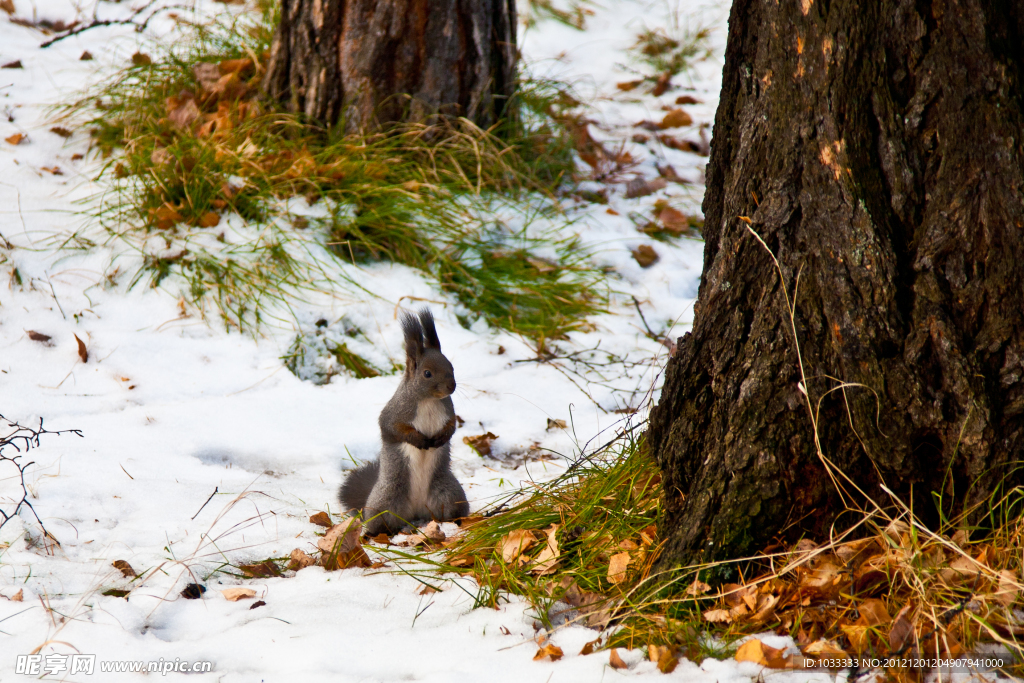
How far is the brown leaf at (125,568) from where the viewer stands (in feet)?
7.54

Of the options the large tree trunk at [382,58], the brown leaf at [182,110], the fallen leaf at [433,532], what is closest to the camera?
the fallen leaf at [433,532]

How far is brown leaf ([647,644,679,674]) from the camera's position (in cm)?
185

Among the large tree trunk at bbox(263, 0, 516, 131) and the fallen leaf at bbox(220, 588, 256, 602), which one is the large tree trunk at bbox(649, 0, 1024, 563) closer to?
the fallen leaf at bbox(220, 588, 256, 602)

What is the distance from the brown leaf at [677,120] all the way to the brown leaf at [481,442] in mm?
3899

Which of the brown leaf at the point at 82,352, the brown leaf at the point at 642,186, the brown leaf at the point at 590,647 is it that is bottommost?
the brown leaf at the point at 82,352

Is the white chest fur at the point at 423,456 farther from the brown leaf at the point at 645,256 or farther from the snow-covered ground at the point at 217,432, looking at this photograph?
the brown leaf at the point at 645,256

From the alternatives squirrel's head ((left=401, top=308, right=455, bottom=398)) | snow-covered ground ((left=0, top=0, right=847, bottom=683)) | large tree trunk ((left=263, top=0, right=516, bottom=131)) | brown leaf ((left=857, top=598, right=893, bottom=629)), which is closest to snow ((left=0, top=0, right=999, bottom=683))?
snow-covered ground ((left=0, top=0, right=847, bottom=683))

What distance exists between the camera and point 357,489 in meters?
2.91

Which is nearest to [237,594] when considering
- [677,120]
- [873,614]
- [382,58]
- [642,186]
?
[873,614]

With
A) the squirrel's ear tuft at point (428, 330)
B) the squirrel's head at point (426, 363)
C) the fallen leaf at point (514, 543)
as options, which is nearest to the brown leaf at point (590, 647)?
the fallen leaf at point (514, 543)

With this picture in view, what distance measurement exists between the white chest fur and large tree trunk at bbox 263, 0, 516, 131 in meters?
2.45

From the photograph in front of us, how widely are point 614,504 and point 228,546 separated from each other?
121 cm

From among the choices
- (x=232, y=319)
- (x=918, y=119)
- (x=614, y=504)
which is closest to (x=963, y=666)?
(x=614, y=504)

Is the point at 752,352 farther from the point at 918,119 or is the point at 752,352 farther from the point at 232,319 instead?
the point at 232,319
